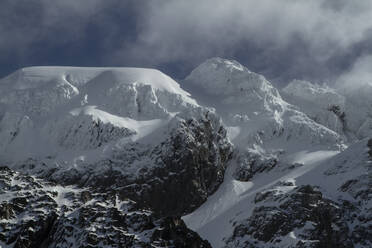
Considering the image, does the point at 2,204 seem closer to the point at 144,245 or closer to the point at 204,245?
the point at 144,245

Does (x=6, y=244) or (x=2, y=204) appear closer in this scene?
(x=6, y=244)

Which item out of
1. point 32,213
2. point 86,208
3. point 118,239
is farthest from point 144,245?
point 32,213

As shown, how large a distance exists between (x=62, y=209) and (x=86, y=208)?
28.0 feet

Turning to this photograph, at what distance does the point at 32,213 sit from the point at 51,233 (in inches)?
384

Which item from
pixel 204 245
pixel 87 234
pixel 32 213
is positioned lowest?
pixel 204 245

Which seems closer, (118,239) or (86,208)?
(118,239)

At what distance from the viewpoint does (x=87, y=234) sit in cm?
18175

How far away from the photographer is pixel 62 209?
7844 inches

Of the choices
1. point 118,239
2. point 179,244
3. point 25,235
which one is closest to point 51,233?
point 25,235

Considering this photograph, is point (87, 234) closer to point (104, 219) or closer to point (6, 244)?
point (104, 219)

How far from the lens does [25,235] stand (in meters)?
187

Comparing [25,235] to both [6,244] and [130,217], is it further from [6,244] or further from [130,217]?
[130,217]

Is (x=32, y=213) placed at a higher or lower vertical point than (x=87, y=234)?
higher

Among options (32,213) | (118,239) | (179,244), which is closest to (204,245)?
(179,244)
